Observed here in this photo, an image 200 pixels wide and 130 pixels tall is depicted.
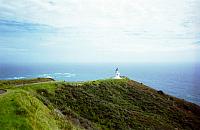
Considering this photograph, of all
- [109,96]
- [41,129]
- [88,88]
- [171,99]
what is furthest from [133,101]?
[41,129]

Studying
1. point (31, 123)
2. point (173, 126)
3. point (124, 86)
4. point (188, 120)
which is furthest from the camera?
point (124, 86)

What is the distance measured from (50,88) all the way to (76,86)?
6.49 metres

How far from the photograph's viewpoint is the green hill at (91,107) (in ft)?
92.2

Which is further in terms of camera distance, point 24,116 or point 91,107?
point 91,107

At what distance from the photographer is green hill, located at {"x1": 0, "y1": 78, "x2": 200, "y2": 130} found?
28.1 m

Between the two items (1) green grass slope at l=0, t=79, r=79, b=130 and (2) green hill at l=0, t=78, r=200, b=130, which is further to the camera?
(2) green hill at l=0, t=78, r=200, b=130

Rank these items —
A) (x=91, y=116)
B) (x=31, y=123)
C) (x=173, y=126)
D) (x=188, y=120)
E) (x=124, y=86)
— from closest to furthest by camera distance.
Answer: (x=31, y=123), (x=91, y=116), (x=173, y=126), (x=188, y=120), (x=124, y=86)

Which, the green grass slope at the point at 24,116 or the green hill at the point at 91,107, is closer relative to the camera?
the green grass slope at the point at 24,116

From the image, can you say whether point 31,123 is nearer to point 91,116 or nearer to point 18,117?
point 18,117

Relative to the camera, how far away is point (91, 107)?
45562 mm

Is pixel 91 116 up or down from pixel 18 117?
down

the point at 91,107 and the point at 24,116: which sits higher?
the point at 24,116

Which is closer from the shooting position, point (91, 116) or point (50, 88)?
point (91, 116)

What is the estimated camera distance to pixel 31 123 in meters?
25.7
